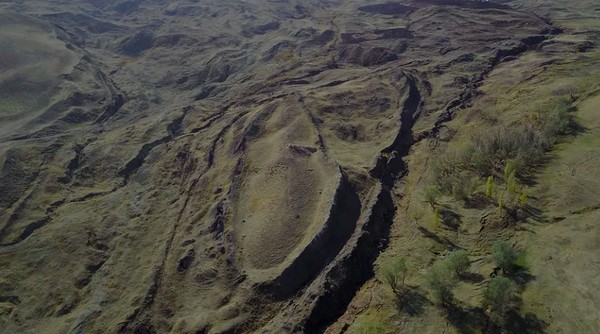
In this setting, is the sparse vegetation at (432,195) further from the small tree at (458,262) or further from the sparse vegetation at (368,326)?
the sparse vegetation at (368,326)

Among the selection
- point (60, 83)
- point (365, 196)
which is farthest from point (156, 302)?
point (60, 83)

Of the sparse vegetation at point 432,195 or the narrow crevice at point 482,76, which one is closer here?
the sparse vegetation at point 432,195

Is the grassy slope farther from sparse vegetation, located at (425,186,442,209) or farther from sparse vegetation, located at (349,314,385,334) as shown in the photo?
sparse vegetation, located at (425,186,442,209)

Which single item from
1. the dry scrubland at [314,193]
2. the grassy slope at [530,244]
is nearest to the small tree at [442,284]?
the dry scrubland at [314,193]

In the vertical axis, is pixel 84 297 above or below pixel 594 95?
below

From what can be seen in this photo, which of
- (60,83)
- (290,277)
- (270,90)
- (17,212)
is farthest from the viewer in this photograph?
(60,83)

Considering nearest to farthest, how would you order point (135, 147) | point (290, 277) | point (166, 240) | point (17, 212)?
point (290, 277)
point (166, 240)
point (17, 212)
point (135, 147)

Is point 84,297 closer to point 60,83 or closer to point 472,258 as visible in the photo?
point 472,258

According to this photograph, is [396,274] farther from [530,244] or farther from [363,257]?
Answer: [530,244]
